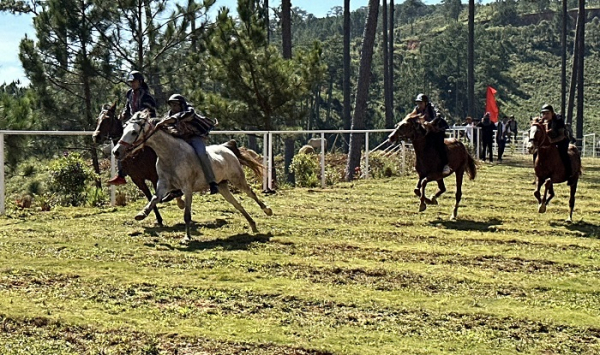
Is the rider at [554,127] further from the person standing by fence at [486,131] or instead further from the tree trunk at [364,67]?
the person standing by fence at [486,131]

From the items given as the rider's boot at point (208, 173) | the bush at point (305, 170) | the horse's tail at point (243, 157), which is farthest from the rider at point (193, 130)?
the bush at point (305, 170)

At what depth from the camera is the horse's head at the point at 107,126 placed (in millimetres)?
11078

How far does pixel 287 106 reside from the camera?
22891mm

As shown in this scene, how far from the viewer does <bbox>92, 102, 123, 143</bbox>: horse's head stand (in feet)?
36.3

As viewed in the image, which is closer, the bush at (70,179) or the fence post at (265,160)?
the bush at (70,179)

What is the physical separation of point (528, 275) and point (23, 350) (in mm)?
5011

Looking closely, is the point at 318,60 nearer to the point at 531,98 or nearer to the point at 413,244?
the point at 413,244

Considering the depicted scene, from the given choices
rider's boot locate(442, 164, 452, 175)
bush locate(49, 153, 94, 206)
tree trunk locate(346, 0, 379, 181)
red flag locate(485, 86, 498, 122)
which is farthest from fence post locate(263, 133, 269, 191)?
red flag locate(485, 86, 498, 122)

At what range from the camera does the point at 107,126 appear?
1119 centimetres

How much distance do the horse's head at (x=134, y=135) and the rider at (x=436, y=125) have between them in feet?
15.5

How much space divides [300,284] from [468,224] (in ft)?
17.0

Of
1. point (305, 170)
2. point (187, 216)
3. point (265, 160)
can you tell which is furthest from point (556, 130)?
point (305, 170)

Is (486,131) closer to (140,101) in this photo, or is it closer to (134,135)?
(140,101)

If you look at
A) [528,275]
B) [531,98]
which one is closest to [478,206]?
[528,275]
